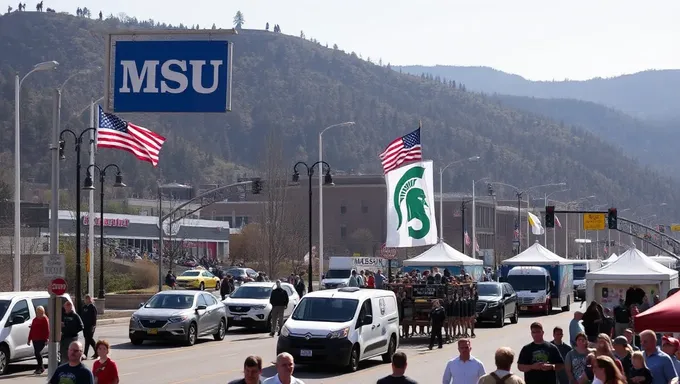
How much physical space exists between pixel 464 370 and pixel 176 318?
18.8 meters

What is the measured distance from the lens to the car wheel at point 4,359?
24672 mm

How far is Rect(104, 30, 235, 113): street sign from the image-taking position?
651 inches

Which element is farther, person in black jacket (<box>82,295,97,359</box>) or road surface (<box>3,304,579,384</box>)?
person in black jacket (<box>82,295,97,359</box>)

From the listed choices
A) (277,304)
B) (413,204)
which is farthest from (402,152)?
(277,304)

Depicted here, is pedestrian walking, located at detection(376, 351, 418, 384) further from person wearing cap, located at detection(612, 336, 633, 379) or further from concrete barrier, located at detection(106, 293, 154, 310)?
concrete barrier, located at detection(106, 293, 154, 310)

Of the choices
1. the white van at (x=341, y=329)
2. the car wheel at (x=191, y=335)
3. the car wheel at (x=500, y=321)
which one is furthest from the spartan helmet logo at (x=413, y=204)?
the white van at (x=341, y=329)

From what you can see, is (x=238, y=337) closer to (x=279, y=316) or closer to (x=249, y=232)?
(x=279, y=316)

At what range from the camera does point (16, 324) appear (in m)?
25.4

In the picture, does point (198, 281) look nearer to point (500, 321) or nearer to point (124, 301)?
point (124, 301)

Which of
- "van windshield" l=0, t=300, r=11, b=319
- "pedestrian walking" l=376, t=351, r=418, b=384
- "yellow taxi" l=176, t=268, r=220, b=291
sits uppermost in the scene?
"pedestrian walking" l=376, t=351, r=418, b=384

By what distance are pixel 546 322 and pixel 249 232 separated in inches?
2465

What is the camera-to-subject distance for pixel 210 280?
7400 cm

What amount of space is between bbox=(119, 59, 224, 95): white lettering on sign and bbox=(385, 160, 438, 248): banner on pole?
23903 millimetres

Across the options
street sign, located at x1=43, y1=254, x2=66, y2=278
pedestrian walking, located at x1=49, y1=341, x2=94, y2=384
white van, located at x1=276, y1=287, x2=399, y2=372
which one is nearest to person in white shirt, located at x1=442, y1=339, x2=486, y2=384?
pedestrian walking, located at x1=49, y1=341, x2=94, y2=384
